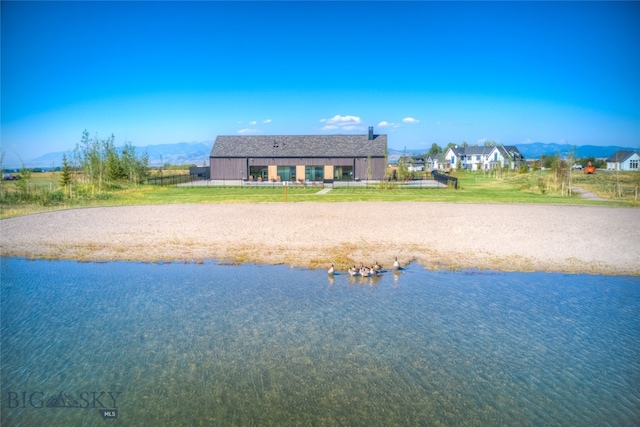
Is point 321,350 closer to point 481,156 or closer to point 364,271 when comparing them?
point 364,271

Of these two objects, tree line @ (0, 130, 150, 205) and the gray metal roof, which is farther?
the gray metal roof

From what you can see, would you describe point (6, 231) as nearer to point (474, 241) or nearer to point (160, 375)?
point (160, 375)

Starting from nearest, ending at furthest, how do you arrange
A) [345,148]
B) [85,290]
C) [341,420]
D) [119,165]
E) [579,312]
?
[341,420] < [579,312] < [85,290] < [119,165] < [345,148]

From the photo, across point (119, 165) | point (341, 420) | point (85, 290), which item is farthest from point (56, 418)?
point (119, 165)

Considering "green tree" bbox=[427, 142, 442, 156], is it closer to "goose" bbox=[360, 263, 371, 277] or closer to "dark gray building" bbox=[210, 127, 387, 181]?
"dark gray building" bbox=[210, 127, 387, 181]

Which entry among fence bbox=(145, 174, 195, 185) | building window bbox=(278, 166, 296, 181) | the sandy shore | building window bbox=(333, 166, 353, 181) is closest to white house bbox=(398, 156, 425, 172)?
building window bbox=(333, 166, 353, 181)

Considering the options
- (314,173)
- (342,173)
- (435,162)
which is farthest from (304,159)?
(435,162)

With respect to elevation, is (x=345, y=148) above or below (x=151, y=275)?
above
